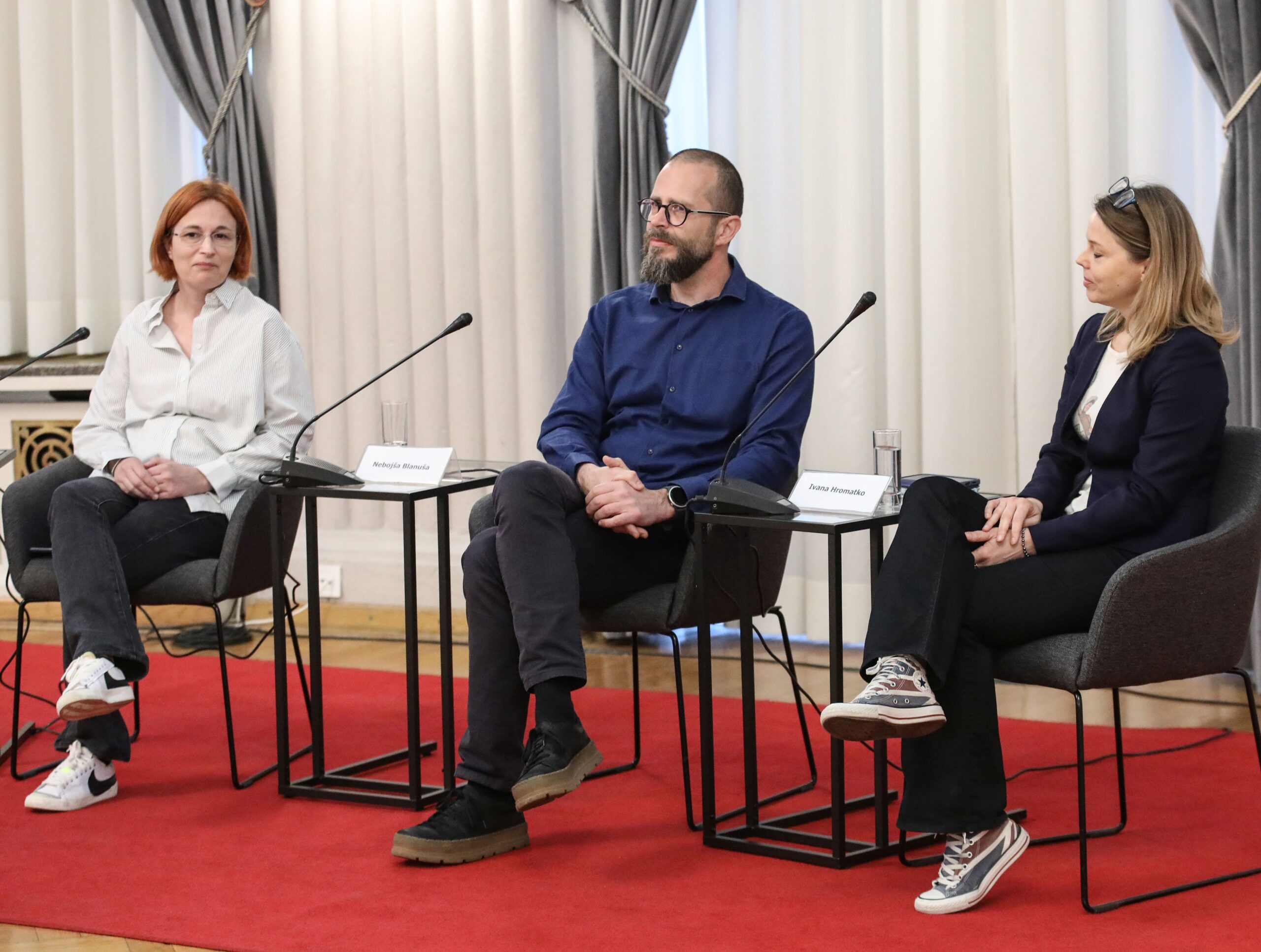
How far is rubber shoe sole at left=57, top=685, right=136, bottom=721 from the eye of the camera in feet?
8.43

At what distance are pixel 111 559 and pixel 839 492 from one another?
145 centimetres

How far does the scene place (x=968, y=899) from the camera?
211cm

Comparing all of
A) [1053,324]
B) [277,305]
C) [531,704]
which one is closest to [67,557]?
[531,704]

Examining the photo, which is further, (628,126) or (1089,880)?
(628,126)

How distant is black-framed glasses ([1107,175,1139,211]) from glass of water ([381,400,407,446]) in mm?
1389

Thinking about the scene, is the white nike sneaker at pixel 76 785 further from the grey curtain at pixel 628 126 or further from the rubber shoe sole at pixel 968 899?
the grey curtain at pixel 628 126

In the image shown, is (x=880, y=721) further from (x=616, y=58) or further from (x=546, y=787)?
(x=616, y=58)

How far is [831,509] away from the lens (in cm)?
232

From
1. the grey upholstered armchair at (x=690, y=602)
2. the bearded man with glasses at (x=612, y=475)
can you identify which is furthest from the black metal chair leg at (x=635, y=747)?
the bearded man with glasses at (x=612, y=475)

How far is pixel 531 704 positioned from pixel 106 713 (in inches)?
43.3

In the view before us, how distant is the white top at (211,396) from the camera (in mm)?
3123

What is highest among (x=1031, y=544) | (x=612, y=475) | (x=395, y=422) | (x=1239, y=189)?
(x=1239, y=189)

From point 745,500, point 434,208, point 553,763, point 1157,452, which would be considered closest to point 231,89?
point 434,208

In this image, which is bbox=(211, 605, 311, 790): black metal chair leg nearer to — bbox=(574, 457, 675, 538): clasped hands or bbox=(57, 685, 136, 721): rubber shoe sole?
bbox=(57, 685, 136, 721): rubber shoe sole
